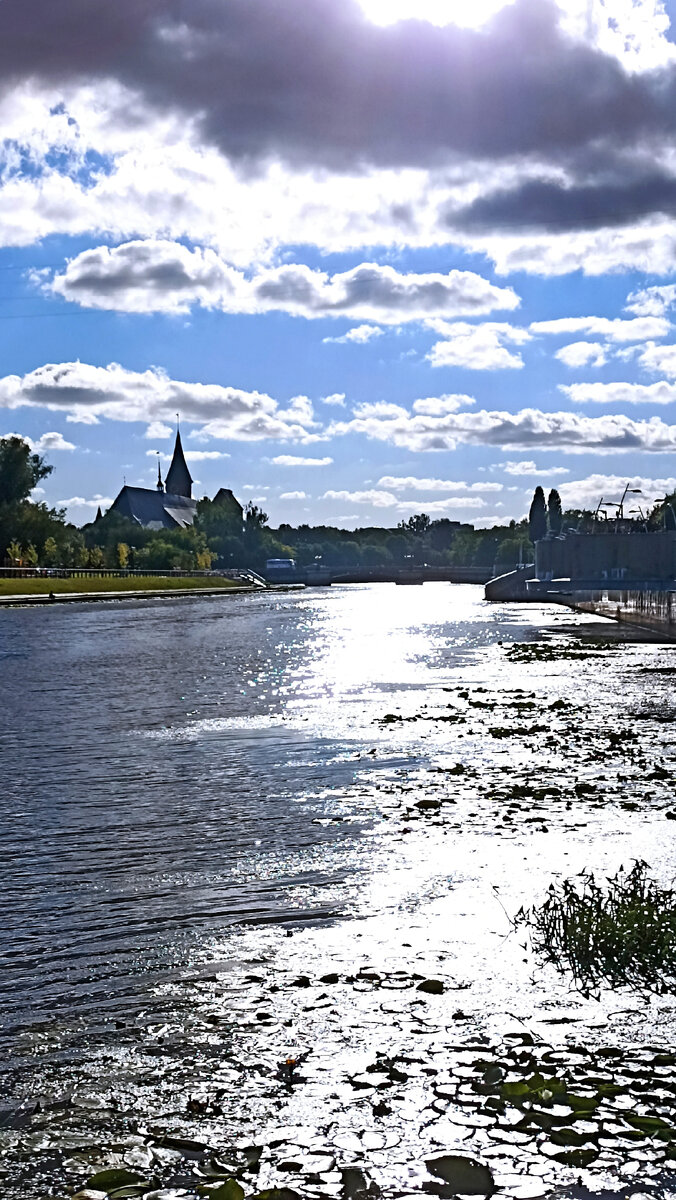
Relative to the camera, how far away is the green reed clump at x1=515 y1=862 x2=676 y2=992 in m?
8.48

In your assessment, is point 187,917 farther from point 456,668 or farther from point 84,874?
point 456,668

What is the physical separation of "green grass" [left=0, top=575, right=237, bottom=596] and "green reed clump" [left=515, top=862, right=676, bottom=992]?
10804 centimetres

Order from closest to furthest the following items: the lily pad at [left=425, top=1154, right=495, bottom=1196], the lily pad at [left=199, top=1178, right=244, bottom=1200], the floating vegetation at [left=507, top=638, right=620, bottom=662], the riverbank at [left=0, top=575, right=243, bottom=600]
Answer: the lily pad at [left=199, top=1178, right=244, bottom=1200], the lily pad at [left=425, top=1154, right=495, bottom=1196], the floating vegetation at [left=507, top=638, right=620, bottom=662], the riverbank at [left=0, top=575, right=243, bottom=600]

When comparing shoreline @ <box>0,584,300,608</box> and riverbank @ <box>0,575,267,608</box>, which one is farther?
riverbank @ <box>0,575,267,608</box>

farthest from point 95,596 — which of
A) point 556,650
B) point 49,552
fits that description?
point 556,650

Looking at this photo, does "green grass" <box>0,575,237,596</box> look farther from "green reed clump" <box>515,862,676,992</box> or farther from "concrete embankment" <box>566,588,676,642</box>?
"green reed clump" <box>515,862,676,992</box>

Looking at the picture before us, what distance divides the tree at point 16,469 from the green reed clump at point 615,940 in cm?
14945

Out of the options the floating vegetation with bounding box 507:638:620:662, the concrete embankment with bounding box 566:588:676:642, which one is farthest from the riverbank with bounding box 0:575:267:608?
the floating vegetation with bounding box 507:638:620:662

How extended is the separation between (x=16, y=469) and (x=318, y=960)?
14990 cm

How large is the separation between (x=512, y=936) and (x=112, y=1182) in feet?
15.7

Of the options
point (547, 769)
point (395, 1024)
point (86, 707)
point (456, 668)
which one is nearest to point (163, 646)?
point (456, 668)

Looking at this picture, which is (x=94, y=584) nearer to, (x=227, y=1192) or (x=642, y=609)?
(x=642, y=609)

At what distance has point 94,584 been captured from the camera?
14212cm

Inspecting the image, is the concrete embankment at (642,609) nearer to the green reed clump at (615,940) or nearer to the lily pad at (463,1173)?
the green reed clump at (615,940)
